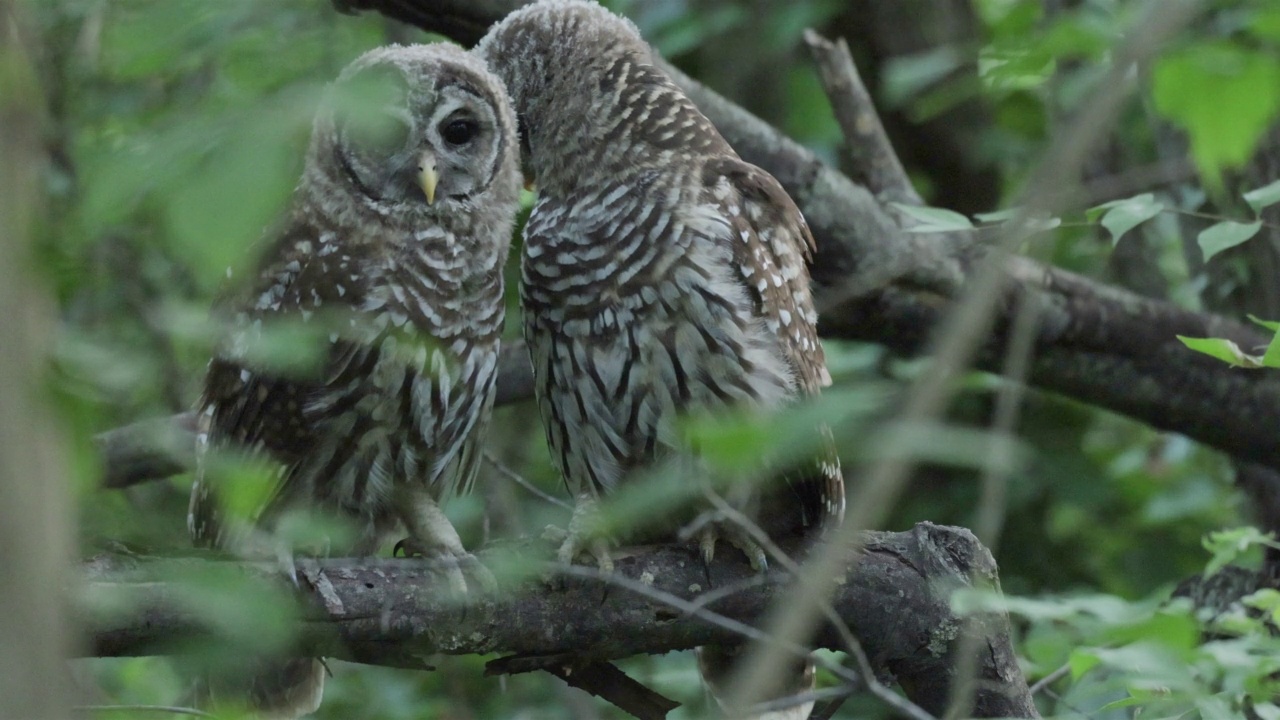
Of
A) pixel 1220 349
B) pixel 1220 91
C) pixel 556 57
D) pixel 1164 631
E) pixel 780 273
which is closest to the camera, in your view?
pixel 1220 91

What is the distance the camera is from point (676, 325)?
3.12 metres

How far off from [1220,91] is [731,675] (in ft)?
7.25

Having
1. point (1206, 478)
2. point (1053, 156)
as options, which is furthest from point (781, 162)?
point (1053, 156)

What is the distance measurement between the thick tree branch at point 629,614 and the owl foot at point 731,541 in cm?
3

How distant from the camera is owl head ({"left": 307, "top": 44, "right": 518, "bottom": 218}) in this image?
3121 millimetres

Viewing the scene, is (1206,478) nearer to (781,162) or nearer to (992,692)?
(781,162)

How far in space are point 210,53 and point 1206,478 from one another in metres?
5.22

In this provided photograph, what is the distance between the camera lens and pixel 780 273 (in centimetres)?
329

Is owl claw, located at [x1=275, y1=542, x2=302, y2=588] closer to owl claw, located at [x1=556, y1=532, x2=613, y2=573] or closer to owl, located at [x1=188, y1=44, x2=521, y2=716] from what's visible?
owl, located at [x1=188, y1=44, x2=521, y2=716]

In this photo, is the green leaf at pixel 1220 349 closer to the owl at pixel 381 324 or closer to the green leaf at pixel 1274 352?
the green leaf at pixel 1274 352

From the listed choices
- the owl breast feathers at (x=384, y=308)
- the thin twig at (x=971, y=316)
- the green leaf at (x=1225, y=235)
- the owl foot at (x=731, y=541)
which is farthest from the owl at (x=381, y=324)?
the thin twig at (x=971, y=316)

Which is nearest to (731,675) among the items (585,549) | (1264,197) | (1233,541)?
(585,549)

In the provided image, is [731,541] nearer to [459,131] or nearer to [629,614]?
[629,614]

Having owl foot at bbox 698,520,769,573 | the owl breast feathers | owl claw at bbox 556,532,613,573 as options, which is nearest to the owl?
the owl breast feathers
